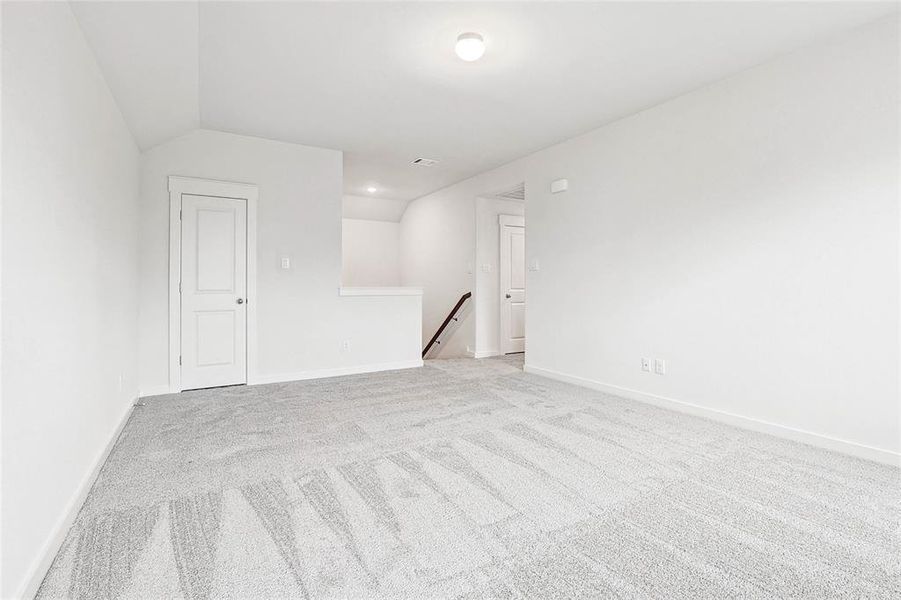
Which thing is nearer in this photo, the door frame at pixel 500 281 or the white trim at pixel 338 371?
the white trim at pixel 338 371

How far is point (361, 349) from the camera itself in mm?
5016

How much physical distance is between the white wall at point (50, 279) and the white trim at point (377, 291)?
2395 mm

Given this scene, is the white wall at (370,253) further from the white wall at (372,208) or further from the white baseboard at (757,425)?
the white baseboard at (757,425)

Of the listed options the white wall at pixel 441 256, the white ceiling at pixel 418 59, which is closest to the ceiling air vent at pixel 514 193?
the white wall at pixel 441 256

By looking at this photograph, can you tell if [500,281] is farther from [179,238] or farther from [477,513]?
[477,513]

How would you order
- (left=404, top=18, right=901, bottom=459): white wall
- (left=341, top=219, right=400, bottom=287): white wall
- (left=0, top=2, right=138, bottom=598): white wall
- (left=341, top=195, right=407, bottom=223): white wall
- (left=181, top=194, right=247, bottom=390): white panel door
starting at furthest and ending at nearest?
(left=341, top=219, right=400, bottom=287): white wall → (left=341, top=195, right=407, bottom=223): white wall → (left=181, top=194, right=247, bottom=390): white panel door → (left=404, top=18, right=901, bottom=459): white wall → (left=0, top=2, right=138, bottom=598): white wall

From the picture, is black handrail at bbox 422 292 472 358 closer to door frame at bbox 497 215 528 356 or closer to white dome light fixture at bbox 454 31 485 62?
door frame at bbox 497 215 528 356

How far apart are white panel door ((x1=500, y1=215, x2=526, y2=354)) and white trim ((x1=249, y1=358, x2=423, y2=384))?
1542mm

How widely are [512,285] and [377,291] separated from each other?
2.15 meters

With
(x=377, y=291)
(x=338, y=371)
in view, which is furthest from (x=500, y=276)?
(x=338, y=371)

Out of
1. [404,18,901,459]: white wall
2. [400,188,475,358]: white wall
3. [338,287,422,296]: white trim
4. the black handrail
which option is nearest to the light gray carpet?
[404,18,901,459]: white wall

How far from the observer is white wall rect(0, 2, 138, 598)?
1.36 metres

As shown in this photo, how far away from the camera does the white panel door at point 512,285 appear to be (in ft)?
20.4

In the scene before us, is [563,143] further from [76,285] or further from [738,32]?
[76,285]
